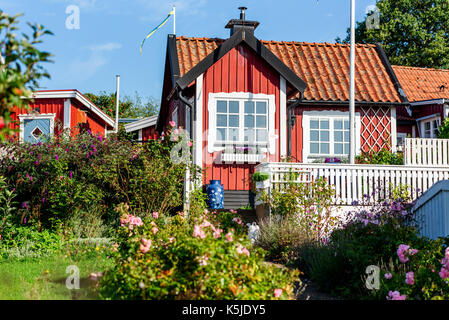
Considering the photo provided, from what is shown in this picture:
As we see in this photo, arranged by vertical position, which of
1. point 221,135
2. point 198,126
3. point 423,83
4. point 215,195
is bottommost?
point 215,195

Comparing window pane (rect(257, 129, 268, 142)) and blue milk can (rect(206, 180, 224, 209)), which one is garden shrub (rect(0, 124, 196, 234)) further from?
window pane (rect(257, 129, 268, 142))

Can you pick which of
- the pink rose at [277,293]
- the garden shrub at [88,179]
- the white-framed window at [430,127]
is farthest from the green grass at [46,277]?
the white-framed window at [430,127]

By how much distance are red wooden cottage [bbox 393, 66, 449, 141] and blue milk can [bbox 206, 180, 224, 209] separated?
9.01 m

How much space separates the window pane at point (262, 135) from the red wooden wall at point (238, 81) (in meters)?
0.32

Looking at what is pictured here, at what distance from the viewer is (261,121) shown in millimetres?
15070

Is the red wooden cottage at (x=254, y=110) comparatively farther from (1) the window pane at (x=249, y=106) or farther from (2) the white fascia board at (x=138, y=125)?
(2) the white fascia board at (x=138, y=125)

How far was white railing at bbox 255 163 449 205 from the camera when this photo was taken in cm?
1263

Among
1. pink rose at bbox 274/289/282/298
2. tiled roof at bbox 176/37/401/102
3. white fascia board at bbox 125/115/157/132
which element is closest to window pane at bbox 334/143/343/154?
tiled roof at bbox 176/37/401/102

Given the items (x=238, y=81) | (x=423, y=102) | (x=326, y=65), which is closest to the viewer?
(x=238, y=81)

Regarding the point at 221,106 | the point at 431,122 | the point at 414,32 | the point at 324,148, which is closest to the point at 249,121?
the point at 221,106

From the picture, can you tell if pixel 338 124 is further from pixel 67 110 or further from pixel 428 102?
pixel 67 110

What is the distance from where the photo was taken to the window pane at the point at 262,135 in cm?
1495

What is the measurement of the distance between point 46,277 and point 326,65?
12.9m

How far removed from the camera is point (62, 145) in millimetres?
12789
